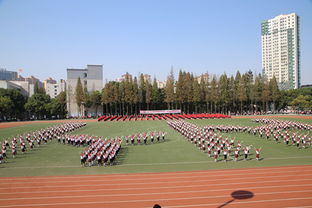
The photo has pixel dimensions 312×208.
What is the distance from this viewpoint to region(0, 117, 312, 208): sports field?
26.7 ft

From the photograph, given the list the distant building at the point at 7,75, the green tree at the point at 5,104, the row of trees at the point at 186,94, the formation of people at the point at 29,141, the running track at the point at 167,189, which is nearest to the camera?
the running track at the point at 167,189

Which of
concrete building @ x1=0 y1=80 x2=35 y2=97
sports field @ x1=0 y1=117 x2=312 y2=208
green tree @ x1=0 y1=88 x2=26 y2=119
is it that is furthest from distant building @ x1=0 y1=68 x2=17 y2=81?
sports field @ x1=0 y1=117 x2=312 y2=208

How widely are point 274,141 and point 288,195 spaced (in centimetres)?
1139

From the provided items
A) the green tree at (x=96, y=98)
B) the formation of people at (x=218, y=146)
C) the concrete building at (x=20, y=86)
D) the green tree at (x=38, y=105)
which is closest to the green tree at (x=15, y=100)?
the green tree at (x=38, y=105)

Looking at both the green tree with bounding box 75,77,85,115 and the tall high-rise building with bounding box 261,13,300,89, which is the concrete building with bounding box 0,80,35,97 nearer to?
the green tree with bounding box 75,77,85,115

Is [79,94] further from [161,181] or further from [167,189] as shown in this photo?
[167,189]

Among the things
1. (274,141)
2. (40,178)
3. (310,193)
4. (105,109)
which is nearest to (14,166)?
(40,178)

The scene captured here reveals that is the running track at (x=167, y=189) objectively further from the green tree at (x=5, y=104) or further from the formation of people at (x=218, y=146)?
the green tree at (x=5, y=104)

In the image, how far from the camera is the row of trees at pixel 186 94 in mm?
57344

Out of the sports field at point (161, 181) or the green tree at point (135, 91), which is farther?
the green tree at point (135, 91)

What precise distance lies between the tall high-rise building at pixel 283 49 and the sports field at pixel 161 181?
10978 centimetres

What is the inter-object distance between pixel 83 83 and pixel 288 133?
164 feet

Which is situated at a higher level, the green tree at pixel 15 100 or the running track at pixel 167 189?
the green tree at pixel 15 100

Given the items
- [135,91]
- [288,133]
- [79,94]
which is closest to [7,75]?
[79,94]
